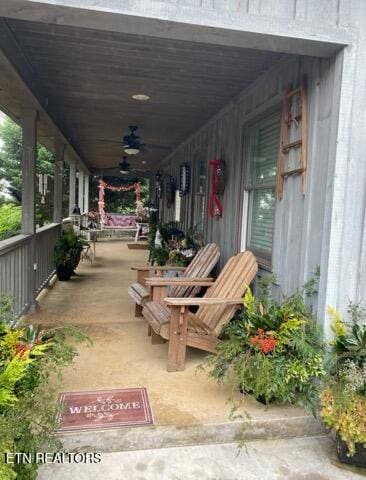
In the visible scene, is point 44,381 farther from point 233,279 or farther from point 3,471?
point 233,279

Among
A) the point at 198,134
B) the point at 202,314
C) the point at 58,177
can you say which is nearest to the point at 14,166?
the point at 58,177

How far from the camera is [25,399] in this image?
5.76ft

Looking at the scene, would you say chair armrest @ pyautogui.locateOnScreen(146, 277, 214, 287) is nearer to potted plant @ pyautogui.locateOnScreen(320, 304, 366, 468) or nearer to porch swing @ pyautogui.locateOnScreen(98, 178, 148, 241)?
potted plant @ pyautogui.locateOnScreen(320, 304, 366, 468)

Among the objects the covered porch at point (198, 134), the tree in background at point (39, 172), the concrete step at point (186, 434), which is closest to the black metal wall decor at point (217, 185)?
the covered porch at point (198, 134)

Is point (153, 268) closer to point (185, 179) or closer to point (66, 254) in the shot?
point (66, 254)

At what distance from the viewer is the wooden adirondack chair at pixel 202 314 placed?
2.86m

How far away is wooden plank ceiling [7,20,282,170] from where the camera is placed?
9.61 feet


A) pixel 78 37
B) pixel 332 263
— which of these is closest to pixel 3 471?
pixel 332 263

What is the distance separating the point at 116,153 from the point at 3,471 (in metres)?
8.53

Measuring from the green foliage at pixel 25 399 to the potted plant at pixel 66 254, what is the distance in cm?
415

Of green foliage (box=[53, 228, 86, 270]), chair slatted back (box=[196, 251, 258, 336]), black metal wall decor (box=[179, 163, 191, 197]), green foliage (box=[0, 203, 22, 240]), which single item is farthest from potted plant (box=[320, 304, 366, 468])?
green foliage (box=[0, 203, 22, 240])

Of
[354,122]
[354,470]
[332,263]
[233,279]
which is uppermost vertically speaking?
[354,122]

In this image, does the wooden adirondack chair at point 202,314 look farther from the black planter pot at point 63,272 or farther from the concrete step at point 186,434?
the black planter pot at point 63,272

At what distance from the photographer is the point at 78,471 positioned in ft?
6.36
